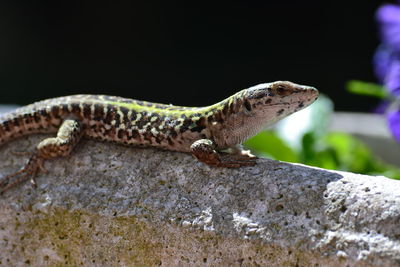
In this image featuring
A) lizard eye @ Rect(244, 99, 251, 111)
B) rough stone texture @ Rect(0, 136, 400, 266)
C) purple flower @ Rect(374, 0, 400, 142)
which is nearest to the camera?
rough stone texture @ Rect(0, 136, 400, 266)

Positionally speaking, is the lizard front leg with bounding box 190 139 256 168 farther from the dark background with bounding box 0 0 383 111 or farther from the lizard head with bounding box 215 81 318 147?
the dark background with bounding box 0 0 383 111

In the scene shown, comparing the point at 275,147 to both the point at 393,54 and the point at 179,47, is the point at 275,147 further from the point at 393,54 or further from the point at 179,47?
the point at 179,47

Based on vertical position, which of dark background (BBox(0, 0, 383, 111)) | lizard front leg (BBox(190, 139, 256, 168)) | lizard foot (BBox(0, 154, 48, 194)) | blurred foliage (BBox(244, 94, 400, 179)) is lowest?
dark background (BBox(0, 0, 383, 111))

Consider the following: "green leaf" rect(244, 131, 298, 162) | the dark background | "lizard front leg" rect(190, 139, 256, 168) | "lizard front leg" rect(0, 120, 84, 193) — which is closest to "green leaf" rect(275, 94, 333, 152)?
"green leaf" rect(244, 131, 298, 162)

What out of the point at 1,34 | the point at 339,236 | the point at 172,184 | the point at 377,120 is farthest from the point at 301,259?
the point at 1,34

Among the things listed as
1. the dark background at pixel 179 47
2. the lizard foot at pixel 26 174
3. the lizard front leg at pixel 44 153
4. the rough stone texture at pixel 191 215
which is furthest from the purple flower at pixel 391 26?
the dark background at pixel 179 47

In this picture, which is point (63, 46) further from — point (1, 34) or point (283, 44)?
point (283, 44)

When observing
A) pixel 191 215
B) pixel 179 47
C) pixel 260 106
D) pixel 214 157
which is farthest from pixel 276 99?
pixel 179 47
